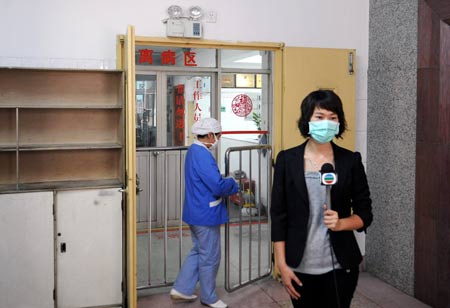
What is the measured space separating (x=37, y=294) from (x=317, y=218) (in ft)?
7.40

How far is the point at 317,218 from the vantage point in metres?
1.96

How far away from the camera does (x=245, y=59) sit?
6.36 meters

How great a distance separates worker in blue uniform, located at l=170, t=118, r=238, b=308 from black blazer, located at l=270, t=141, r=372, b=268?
1.45 meters

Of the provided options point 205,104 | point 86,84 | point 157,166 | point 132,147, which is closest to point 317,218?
point 132,147

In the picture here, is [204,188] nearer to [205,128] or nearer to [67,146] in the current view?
[205,128]

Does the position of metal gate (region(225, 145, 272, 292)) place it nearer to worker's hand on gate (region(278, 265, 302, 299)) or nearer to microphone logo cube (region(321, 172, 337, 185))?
worker's hand on gate (region(278, 265, 302, 299))

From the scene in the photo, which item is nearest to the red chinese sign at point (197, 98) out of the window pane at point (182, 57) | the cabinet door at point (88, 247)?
the window pane at point (182, 57)

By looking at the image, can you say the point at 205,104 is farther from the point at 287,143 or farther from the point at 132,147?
the point at 132,147

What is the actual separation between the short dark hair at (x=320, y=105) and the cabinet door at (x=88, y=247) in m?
1.84

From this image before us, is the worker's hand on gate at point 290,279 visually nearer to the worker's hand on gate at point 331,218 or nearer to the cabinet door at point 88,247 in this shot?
the worker's hand on gate at point 331,218

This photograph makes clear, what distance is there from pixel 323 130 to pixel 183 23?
2.08 meters

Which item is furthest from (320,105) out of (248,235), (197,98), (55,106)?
(197,98)

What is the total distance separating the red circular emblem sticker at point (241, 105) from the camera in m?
6.41

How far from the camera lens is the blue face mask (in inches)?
77.2
